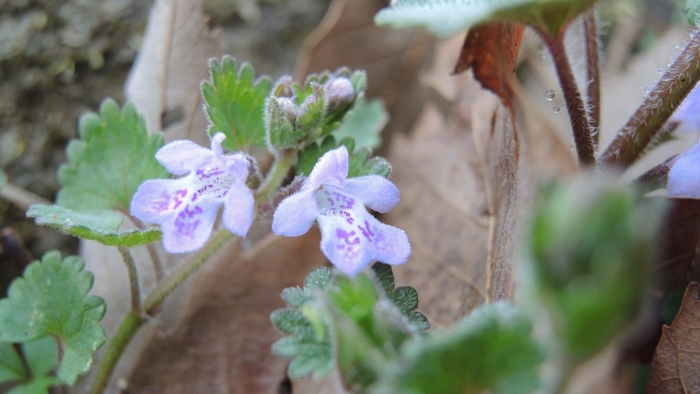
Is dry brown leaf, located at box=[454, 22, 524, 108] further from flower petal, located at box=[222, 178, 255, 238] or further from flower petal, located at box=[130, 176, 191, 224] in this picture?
flower petal, located at box=[130, 176, 191, 224]

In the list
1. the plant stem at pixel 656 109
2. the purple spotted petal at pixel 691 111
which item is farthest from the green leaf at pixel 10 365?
the purple spotted petal at pixel 691 111

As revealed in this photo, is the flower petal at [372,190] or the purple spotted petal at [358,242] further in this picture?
the flower petal at [372,190]

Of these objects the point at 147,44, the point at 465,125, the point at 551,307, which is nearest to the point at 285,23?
the point at 147,44

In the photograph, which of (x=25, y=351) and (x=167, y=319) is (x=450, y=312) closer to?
(x=167, y=319)

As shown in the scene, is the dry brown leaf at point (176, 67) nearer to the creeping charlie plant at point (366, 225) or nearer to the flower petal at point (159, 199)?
the creeping charlie plant at point (366, 225)

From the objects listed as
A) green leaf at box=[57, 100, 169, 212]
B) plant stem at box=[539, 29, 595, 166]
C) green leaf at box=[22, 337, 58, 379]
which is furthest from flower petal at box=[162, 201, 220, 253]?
plant stem at box=[539, 29, 595, 166]
